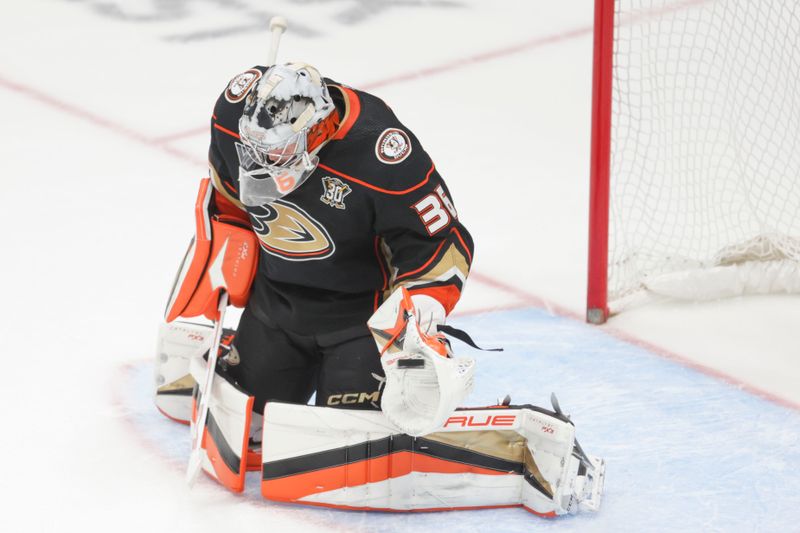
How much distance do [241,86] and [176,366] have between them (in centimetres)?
79

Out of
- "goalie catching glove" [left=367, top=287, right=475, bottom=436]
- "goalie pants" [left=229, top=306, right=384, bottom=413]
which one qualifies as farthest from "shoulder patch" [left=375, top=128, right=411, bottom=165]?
"goalie pants" [left=229, top=306, right=384, bottom=413]

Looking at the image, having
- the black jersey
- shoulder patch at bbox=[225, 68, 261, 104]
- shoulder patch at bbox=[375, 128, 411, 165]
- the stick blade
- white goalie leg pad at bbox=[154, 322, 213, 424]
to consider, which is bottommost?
the stick blade

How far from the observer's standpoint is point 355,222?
3197mm

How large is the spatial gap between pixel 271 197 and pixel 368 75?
11.3 ft

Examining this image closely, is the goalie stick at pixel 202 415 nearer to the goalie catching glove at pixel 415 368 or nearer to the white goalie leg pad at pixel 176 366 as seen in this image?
the white goalie leg pad at pixel 176 366

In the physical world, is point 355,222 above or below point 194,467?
above

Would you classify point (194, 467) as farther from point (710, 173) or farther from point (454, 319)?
point (710, 173)

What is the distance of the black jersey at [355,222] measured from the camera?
3.13 m

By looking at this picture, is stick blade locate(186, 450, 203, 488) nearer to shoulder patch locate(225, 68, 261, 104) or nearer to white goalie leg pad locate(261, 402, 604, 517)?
white goalie leg pad locate(261, 402, 604, 517)

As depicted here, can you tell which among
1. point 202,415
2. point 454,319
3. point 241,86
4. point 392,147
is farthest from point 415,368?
point 454,319

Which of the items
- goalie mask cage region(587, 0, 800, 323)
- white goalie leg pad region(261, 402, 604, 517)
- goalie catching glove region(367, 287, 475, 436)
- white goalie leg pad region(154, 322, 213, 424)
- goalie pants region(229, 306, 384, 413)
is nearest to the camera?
goalie catching glove region(367, 287, 475, 436)

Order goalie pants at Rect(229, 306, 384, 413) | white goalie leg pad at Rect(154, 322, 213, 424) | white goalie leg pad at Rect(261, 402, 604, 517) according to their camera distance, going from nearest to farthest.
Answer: white goalie leg pad at Rect(261, 402, 604, 517) < goalie pants at Rect(229, 306, 384, 413) < white goalie leg pad at Rect(154, 322, 213, 424)

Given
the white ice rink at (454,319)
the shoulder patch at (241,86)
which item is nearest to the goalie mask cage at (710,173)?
the white ice rink at (454,319)

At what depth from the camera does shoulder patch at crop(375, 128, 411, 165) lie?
313 cm
